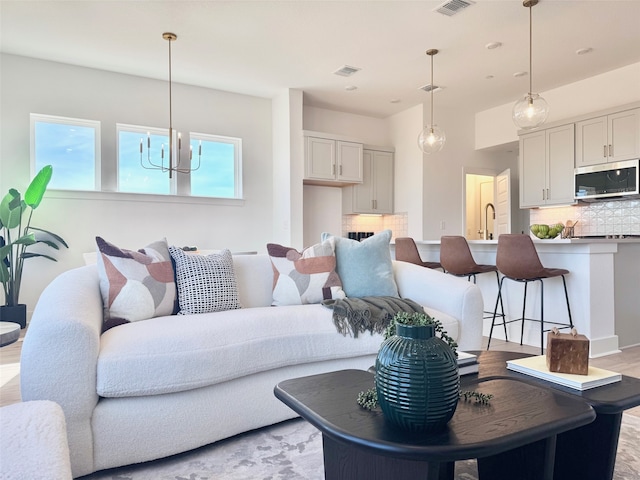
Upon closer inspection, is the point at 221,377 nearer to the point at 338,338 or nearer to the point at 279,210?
the point at 338,338

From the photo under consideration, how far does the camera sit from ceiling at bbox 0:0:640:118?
3.73m

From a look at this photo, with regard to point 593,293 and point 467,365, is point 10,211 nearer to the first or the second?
point 467,365

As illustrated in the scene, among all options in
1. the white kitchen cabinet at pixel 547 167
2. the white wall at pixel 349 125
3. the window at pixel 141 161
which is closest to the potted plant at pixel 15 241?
the window at pixel 141 161

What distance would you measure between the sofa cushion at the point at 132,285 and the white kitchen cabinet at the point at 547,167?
5.24 metres

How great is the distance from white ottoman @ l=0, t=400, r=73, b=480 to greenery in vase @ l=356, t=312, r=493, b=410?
741 mm

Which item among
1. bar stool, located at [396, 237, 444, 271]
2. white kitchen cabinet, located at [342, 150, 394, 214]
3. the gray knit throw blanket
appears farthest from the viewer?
white kitchen cabinet, located at [342, 150, 394, 214]

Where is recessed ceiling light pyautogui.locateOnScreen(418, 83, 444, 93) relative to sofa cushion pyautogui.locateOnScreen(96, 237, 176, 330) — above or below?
above

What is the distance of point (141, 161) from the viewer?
17.5 feet

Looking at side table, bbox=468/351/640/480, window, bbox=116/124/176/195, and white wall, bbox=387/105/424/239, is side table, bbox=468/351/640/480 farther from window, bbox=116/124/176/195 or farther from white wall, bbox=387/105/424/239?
white wall, bbox=387/105/424/239

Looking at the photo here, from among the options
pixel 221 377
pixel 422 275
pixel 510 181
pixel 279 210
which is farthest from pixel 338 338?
pixel 510 181

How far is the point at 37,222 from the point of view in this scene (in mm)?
4789

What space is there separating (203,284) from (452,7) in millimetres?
3141

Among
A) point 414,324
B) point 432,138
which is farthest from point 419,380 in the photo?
point 432,138

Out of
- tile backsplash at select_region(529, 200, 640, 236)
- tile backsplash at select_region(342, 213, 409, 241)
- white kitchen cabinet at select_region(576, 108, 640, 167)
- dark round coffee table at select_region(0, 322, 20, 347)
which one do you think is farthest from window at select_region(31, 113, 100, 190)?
tile backsplash at select_region(529, 200, 640, 236)
